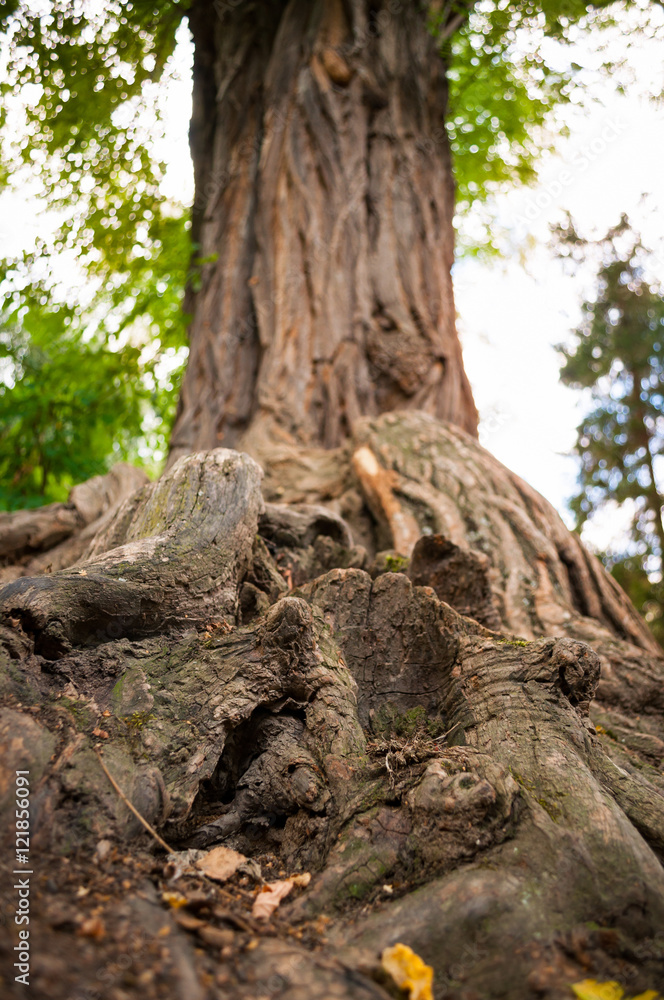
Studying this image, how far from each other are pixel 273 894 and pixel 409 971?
40 cm

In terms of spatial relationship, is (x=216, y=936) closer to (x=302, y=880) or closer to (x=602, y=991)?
(x=302, y=880)

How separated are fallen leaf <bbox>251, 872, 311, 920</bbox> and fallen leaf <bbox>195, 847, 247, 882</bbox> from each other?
0.09m

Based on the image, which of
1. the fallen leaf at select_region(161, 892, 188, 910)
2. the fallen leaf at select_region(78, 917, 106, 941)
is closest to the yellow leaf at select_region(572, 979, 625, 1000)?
the fallen leaf at select_region(161, 892, 188, 910)

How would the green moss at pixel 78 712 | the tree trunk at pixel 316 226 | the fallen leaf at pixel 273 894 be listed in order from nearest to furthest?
the fallen leaf at pixel 273 894, the green moss at pixel 78 712, the tree trunk at pixel 316 226

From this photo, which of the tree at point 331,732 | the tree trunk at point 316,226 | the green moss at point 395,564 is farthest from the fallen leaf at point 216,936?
the tree trunk at point 316,226

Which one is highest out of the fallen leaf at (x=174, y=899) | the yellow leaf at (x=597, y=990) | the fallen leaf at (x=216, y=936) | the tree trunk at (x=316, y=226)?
the tree trunk at (x=316, y=226)

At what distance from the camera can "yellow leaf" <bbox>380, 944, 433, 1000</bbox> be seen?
47.4 inches

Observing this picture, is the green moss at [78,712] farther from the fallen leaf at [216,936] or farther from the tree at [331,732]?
the fallen leaf at [216,936]

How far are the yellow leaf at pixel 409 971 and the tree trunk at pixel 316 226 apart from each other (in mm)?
3487

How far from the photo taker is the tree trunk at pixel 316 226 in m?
5.10

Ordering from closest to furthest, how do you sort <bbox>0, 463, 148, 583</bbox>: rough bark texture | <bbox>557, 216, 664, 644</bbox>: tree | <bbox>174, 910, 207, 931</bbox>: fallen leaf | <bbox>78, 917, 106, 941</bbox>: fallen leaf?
<bbox>78, 917, 106, 941</bbox>: fallen leaf
<bbox>174, 910, 207, 931</bbox>: fallen leaf
<bbox>0, 463, 148, 583</bbox>: rough bark texture
<bbox>557, 216, 664, 644</bbox>: tree

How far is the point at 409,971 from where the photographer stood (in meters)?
1.23

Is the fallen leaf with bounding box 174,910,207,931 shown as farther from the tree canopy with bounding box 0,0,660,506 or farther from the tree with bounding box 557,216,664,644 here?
the tree with bounding box 557,216,664,644

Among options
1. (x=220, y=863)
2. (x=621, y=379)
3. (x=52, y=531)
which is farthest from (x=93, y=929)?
(x=621, y=379)
